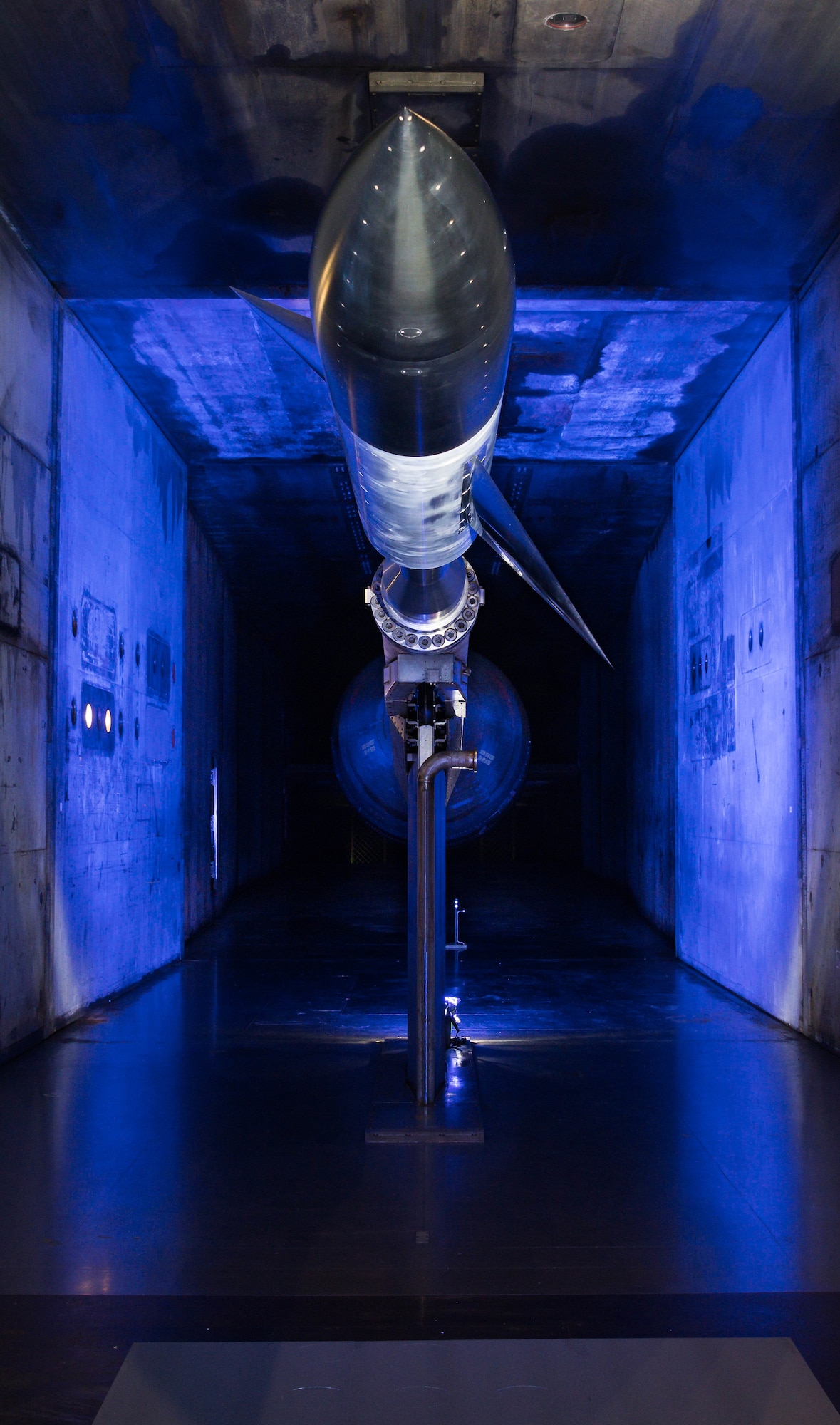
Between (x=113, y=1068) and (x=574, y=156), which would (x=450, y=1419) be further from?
(x=574, y=156)

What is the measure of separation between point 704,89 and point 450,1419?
6250 mm

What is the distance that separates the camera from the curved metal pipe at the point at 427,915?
5.28 meters

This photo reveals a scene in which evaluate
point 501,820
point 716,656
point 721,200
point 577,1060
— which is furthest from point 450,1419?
point 501,820

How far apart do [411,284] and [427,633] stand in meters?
3.00

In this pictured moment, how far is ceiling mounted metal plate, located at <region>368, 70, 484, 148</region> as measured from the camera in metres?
5.39

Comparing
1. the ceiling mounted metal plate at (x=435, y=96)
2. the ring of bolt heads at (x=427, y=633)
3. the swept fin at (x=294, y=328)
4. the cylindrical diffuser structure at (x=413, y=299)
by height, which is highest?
the ceiling mounted metal plate at (x=435, y=96)

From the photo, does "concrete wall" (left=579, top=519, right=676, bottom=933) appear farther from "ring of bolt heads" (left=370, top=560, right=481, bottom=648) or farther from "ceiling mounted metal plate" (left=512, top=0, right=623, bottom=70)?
"ceiling mounted metal plate" (left=512, top=0, right=623, bottom=70)

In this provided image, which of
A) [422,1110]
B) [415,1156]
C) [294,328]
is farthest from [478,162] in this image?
[415,1156]

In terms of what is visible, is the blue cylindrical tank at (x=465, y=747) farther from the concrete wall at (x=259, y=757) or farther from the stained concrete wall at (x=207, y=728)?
the concrete wall at (x=259, y=757)

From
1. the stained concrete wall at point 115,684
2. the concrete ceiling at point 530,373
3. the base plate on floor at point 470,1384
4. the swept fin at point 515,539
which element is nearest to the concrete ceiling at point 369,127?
the concrete ceiling at point 530,373

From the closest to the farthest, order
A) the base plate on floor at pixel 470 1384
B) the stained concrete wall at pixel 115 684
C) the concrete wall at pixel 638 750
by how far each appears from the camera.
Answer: the base plate on floor at pixel 470 1384 < the stained concrete wall at pixel 115 684 < the concrete wall at pixel 638 750

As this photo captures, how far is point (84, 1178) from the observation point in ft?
14.5

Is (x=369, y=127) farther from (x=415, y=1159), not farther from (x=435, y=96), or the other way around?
(x=415, y=1159)

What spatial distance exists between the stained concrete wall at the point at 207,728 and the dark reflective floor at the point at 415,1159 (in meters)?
3.71
